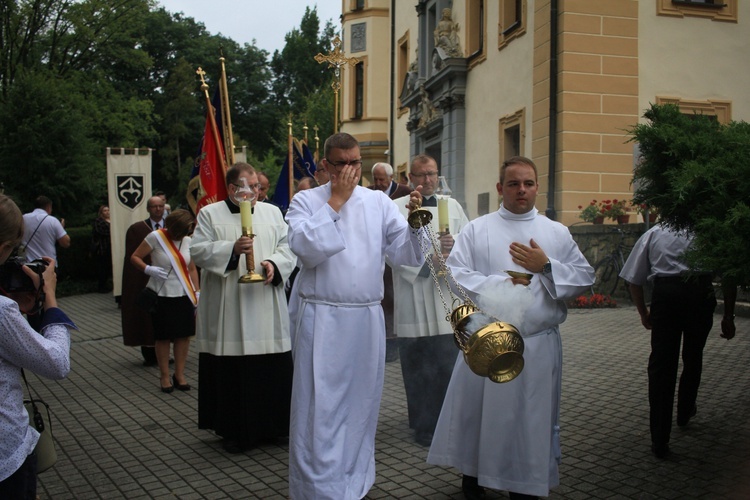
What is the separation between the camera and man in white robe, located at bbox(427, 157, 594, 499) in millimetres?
4441

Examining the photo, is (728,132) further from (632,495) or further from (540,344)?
(632,495)

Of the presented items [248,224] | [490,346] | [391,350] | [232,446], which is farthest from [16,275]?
[391,350]

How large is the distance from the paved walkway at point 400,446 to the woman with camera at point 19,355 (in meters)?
2.02

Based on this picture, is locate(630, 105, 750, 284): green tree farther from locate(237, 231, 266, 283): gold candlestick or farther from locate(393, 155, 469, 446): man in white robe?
locate(237, 231, 266, 283): gold candlestick

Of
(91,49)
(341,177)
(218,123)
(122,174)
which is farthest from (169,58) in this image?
(341,177)

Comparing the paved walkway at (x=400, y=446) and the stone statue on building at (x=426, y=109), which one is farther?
the stone statue on building at (x=426, y=109)

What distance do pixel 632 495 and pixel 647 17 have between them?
1255 centimetres

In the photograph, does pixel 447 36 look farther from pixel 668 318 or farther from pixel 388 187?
pixel 668 318

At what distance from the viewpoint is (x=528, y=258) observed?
4.47 metres

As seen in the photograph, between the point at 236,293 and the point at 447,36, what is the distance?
1636cm

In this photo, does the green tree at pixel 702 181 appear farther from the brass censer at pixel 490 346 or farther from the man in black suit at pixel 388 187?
the man in black suit at pixel 388 187

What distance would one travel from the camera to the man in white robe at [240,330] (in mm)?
6027

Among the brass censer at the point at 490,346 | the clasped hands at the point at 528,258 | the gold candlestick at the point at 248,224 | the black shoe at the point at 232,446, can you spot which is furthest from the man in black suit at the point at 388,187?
the brass censer at the point at 490,346

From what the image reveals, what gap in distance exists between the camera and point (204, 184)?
8.70 meters
